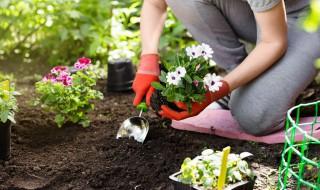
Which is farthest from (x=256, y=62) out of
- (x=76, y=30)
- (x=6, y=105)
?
(x=76, y=30)

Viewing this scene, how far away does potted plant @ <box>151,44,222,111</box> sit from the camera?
7.09ft

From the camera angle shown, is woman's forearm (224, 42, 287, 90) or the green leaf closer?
the green leaf

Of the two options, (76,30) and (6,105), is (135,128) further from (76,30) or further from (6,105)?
(76,30)

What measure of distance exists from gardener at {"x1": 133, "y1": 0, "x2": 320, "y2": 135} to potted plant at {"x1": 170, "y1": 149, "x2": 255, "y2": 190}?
22.7 inches

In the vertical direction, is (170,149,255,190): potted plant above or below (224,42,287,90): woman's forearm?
below

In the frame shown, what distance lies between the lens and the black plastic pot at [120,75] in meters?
3.22

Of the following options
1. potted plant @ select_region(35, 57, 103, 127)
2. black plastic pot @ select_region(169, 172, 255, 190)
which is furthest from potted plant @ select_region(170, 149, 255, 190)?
potted plant @ select_region(35, 57, 103, 127)

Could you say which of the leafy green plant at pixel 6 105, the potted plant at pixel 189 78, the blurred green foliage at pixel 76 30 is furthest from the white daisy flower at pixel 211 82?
the blurred green foliage at pixel 76 30

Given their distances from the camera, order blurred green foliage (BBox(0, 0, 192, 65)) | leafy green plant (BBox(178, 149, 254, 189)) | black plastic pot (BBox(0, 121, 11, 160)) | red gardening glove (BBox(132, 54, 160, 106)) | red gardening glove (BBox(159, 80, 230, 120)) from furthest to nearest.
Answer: blurred green foliage (BBox(0, 0, 192, 65)) < red gardening glove (BBox(132, 54, 160, 106)) < red gardening glove (BBox(159, 80, 230, 120)) < black plastic pot (BBox(0, 121, 11, 160)) < leafy green plant (BBox(178, 149, 254, 189))

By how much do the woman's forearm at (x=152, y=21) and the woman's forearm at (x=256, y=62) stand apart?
465 mm

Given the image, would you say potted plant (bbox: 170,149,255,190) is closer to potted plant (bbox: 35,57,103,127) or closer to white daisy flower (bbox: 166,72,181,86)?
white daisy flower (bbox: 166,72,181,86)

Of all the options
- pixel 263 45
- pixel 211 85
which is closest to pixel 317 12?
pixel 211 85

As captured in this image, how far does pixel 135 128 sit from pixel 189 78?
525mm

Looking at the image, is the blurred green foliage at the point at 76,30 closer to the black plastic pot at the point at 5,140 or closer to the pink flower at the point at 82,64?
the pink flower at the point at 82,64
